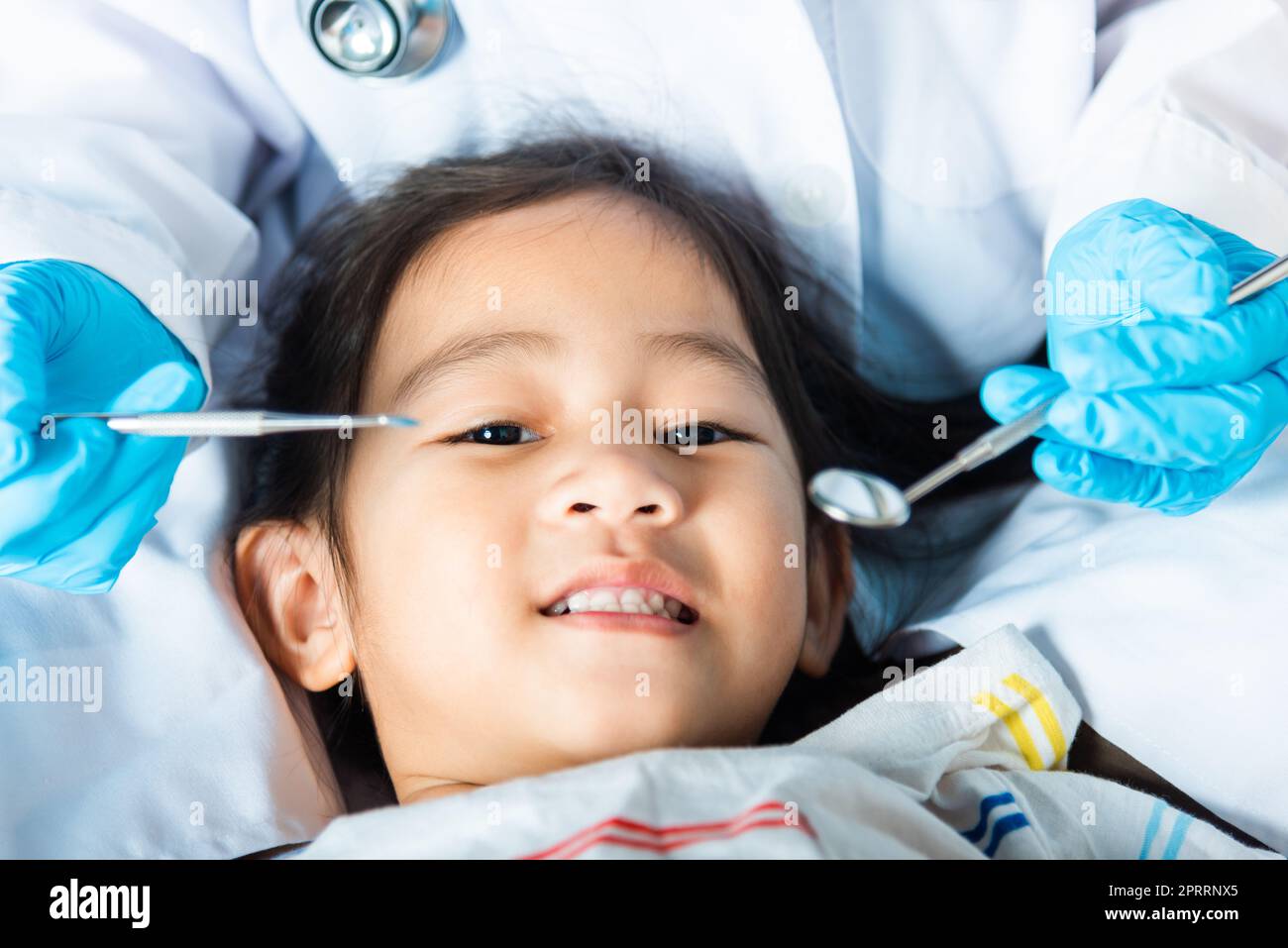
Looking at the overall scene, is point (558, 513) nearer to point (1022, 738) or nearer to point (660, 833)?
point (660, 833)

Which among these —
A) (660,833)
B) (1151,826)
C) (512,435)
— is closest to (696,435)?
(512,435)

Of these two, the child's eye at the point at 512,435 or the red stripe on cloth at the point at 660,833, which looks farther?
the child's eye at the point at 512,435

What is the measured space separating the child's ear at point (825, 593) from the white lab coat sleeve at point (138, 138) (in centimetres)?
66

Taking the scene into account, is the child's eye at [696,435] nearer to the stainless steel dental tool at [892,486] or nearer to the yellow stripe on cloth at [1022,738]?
the stainless steel dental tool at [892,486]

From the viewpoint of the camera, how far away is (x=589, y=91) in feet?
4.10

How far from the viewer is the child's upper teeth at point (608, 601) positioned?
2.98 feet

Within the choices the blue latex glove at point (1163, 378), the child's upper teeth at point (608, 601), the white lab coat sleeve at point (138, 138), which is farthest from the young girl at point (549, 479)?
the blue latex glove at point (1163, 378)

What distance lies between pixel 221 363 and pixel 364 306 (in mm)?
249

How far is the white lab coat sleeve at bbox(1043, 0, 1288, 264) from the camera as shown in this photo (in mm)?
1156

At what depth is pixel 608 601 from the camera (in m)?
0.91
